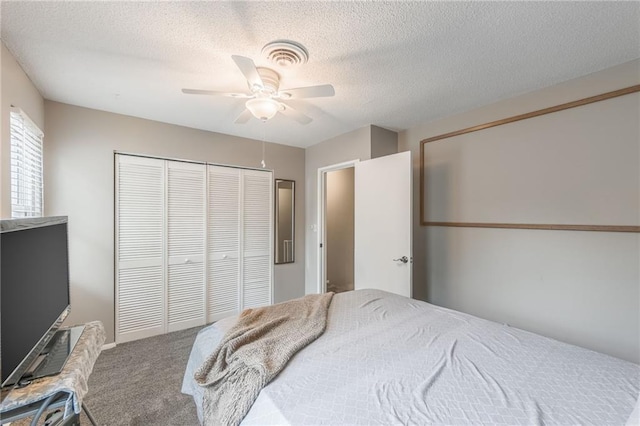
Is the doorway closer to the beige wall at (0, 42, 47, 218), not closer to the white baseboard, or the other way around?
the white baseboard

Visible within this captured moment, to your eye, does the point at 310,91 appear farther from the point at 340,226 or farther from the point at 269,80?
the point at 340,226

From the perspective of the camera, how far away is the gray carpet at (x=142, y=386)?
70.2 inches

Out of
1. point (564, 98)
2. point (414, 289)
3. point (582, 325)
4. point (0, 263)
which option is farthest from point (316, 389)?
point (564, 98)

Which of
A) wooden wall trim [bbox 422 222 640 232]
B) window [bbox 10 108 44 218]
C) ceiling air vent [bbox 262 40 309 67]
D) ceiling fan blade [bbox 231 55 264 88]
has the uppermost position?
ceiling air vent [bbox 262 40 309 67]

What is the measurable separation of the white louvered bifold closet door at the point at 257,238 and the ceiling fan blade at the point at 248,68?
2106mm

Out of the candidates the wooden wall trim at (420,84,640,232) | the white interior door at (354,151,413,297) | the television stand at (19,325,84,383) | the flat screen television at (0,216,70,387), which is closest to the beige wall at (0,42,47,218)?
the flat screen television at (0,216,70,387)

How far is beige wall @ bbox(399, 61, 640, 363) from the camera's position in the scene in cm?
185

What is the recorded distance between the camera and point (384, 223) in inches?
117

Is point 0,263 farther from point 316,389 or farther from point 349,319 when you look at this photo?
point 349,319

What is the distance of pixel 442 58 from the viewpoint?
182 cm

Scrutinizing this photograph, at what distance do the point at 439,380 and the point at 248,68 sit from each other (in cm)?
176

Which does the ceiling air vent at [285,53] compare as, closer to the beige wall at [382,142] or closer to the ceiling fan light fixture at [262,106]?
the ceiling fan light fixture at [262,106]

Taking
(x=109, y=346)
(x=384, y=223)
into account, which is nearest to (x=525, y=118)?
(x=384, y=223)

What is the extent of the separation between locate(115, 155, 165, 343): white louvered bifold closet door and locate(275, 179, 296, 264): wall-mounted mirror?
1.47m
